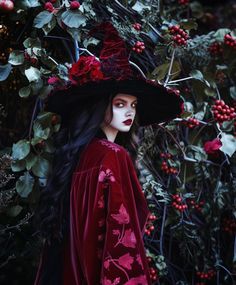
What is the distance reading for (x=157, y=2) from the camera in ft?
7.95

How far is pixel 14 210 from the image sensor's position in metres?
1.99

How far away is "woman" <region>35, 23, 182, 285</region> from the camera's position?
1527 millimetres

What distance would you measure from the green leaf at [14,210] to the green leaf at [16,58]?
55cm

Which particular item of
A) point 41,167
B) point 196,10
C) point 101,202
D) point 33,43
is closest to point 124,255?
point 101,202

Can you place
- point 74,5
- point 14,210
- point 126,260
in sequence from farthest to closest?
point 14,210 < point 74,5 < point 126,260

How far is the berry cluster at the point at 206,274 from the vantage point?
240cm

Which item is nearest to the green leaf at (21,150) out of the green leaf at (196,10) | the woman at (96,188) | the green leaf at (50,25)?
the woman at (96,188)

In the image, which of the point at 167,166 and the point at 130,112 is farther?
the point at 167,166

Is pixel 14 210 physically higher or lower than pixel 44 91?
lower

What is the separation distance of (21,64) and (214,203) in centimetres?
111

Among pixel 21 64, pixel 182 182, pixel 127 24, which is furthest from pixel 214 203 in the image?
pixel 21 64

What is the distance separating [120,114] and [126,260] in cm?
47

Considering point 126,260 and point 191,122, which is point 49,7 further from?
point 126,260

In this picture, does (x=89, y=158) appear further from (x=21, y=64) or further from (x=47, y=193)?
(x=21, y=64)
